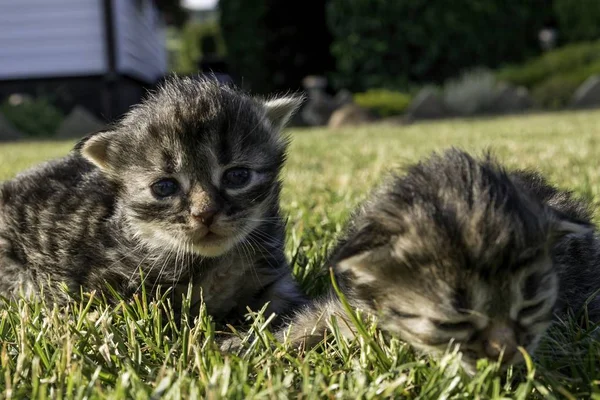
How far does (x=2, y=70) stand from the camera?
19391 millimetres

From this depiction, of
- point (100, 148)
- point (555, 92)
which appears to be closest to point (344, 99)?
point (555, 92)

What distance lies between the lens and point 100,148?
3293 mm

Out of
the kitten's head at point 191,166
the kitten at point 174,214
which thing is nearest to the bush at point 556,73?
the kitten at point 174,214

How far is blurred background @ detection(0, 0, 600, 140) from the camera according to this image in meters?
18.9

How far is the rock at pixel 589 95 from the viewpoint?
739 inches

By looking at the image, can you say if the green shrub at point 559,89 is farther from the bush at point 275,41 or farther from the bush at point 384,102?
the bush at point 275,41

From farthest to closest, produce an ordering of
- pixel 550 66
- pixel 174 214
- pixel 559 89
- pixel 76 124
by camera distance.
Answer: pixel 550 66 < pixel 559 89 < pixel 76 124 < pixel 174 214

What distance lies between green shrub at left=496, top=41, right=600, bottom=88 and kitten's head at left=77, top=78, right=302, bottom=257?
61.3ft

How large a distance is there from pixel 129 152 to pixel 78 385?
4.62 ft

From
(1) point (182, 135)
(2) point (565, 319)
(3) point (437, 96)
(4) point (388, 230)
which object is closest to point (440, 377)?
(4) point (388, 230)

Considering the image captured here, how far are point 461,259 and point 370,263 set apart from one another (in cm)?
35

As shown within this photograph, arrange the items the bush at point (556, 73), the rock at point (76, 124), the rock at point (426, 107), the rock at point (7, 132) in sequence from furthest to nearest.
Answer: the bush at point (556, 73) → the rock at point (426, 107) → the rock at point (76, 124) → the rock at point (7, 132)

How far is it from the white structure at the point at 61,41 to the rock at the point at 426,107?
8.71m

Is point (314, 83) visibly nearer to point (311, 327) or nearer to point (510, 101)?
point (510, 101)
